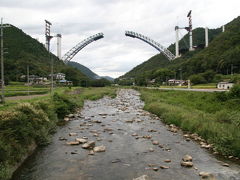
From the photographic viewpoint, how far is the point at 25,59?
94938mm

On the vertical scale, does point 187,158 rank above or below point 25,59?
below

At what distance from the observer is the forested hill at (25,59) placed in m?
78.6

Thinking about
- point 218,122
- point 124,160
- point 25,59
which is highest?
point 25,59

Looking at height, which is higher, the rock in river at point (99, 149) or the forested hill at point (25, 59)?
the forested hill at point (25, 59)

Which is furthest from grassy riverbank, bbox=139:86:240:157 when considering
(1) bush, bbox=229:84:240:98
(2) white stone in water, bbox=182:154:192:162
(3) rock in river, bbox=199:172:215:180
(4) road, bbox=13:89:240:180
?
(3) rock in river, bbox=199:172:215:180

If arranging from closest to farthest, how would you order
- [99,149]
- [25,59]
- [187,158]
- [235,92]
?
1. [187,158]
2. [99,149]
3. [235,92]
4. [25,59]

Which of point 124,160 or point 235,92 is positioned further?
point 235,92

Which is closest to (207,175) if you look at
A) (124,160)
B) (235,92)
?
(124,160)

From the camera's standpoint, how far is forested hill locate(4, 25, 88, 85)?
78.6 metres

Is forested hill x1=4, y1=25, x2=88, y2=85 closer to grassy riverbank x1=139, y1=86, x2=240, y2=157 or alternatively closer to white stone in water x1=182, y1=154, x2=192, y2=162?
grassy riverbank x1=139, y1=86, x2=240, y2=157

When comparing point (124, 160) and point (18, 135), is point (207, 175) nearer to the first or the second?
point (124, 160)

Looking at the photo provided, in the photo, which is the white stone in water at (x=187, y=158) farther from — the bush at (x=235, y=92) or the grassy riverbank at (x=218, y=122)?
the bush at (x=235, y=92)

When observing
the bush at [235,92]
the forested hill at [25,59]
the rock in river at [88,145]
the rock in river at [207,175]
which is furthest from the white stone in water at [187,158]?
the forested hill at [25,59]

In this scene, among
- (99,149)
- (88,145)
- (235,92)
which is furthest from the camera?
(235,92)
